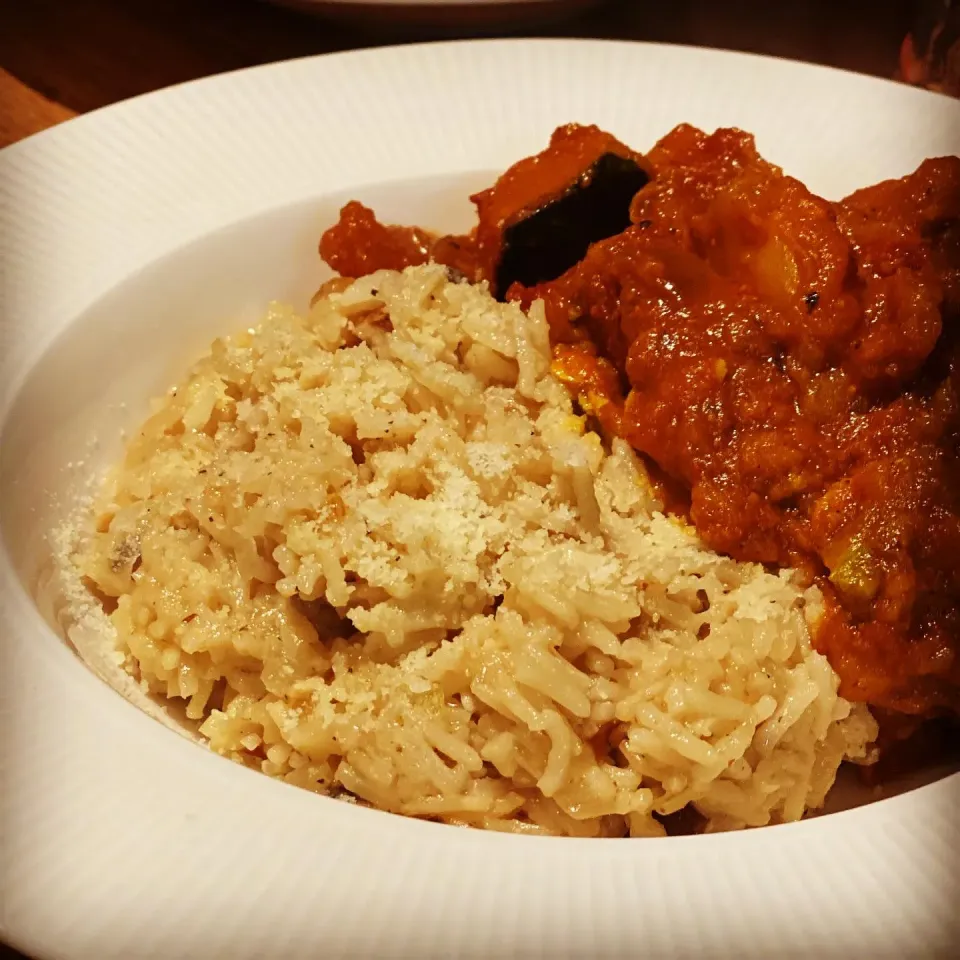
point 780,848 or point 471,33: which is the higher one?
point 471,33

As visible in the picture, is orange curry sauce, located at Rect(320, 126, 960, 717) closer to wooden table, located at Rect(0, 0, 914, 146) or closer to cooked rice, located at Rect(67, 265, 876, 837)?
cooked rice, located at Rect(67, 265, 876, 837)

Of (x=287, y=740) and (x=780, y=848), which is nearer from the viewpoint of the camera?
(x=780, y=848)

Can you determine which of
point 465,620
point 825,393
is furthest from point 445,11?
point 465,620

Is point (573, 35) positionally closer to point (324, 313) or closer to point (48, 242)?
point (324, 313)

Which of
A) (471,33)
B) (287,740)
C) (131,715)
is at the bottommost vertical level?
(287,740)

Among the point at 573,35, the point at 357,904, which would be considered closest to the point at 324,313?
the point at 357,904

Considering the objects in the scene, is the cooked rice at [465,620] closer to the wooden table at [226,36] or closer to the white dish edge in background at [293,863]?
the white dish edge in background at [293,863]

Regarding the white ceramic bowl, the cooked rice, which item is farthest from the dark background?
the cooked rice
